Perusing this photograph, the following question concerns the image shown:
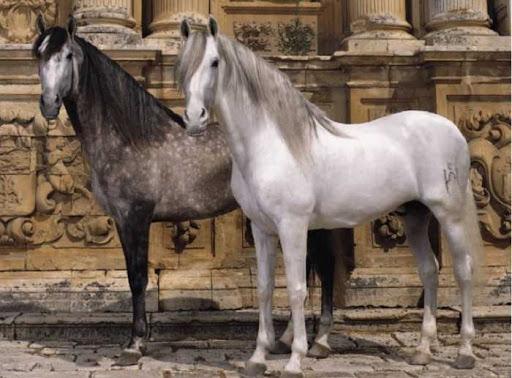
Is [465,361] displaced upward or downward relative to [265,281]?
downward

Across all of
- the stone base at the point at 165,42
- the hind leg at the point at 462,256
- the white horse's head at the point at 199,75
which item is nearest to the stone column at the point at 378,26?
the stone base at the point at 165,42

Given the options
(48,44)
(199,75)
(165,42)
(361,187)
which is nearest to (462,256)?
(361,187)

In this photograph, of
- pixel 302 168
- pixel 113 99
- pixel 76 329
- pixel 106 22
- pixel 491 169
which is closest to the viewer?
pixel 302 168

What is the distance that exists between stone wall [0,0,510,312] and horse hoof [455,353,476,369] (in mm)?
1926

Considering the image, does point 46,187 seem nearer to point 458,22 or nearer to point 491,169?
point 491,169

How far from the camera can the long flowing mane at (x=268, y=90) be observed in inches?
188

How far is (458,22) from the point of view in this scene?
26.1 feet

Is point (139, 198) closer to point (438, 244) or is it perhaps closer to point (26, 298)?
point (26, 298)

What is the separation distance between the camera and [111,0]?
7719 mm

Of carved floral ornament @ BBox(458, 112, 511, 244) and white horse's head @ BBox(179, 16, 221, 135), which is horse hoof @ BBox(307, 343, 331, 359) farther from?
carved floral ornament @ BBox(458, 112, 511, 244)

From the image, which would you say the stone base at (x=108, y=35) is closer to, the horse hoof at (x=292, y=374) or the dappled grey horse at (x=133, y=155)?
the dappled grey horse at (x=133, y=155)

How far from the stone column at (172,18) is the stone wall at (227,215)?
0.06ft

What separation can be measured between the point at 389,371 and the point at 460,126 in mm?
3499

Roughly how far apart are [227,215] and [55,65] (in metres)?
2.86
